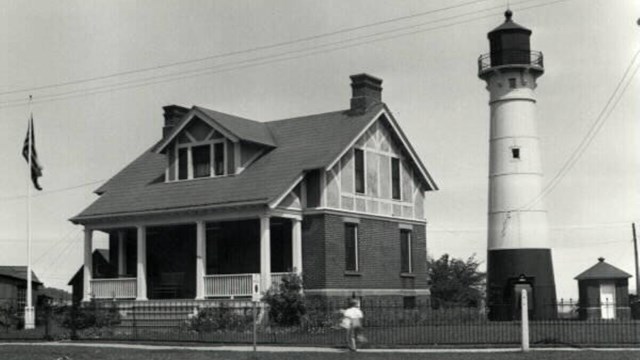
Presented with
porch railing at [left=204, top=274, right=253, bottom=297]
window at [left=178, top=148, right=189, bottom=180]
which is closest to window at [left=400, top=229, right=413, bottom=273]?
porch railing at [left=204, top=274, right=253, bottom=297]

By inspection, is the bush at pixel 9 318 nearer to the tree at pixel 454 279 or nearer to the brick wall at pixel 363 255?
the brick wall at pixel 363 255

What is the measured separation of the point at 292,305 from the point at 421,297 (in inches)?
379

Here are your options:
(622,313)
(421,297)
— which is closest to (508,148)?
(421,297)

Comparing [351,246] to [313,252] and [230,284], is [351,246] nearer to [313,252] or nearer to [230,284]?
[313,252]

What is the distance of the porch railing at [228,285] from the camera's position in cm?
3519

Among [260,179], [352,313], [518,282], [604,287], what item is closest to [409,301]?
[518,282]

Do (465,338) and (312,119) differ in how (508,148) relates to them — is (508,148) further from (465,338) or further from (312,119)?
(465,338)

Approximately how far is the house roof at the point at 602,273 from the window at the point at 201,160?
2069cm

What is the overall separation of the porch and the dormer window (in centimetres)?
204

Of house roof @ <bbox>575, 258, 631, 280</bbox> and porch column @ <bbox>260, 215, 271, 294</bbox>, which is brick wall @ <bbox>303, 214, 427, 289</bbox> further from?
house roof @ <bbox>575, 258, 631, 280</bbox>

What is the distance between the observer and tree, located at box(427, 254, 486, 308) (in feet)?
199

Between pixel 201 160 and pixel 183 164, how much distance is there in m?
0.87

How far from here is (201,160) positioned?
128 feet

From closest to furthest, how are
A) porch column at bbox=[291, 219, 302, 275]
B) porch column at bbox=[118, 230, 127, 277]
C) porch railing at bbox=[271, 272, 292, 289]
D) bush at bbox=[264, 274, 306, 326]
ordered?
1. bush at bbox=[264, 274, 306, 326]
2. porch railing at bbox=[271, 272, 292, 289]
3. porch column at bbox=[291, 219, 302, 275]
4. porch column at bbox=[118, 230, 127, 277]
